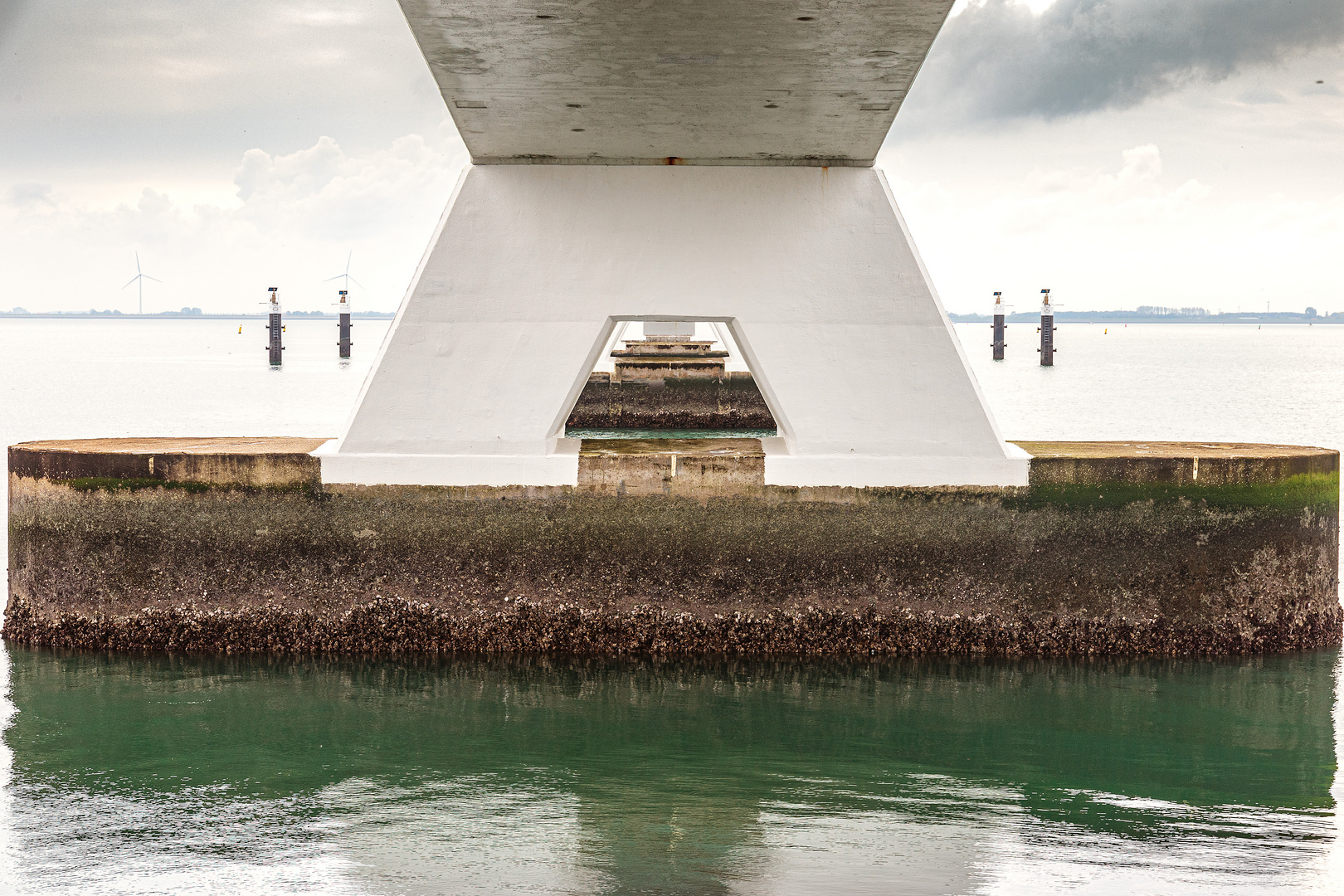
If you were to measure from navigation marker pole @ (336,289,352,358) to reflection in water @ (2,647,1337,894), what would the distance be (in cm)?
5622

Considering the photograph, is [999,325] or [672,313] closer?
[672,313]

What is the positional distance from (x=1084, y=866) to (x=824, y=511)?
3.85 metres

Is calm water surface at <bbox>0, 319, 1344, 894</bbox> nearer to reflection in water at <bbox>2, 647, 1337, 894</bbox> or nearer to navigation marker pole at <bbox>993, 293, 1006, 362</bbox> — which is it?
reflection in water at <bbox>2, 647, 1337, 894</bbox>

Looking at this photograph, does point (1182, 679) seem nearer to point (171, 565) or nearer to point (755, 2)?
point (755, 2)

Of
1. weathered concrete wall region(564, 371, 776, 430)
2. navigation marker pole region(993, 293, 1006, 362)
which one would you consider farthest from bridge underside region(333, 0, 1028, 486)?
navigation marker pole region(993, 293, 1006, 362)

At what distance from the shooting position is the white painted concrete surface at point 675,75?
6.40 metres

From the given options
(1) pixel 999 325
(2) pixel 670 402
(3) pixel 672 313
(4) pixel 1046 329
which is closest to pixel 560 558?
(3) pixel 672 313

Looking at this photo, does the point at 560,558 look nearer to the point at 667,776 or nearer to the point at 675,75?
the point at 667,776

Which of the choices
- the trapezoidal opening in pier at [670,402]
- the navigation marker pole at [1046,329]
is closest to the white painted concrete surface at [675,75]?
the trapezoidal opening in pier at [670,402]

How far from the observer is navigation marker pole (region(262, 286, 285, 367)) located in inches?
2432

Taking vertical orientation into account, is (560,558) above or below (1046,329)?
below

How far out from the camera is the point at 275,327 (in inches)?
2557

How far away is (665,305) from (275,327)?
59.5 meters

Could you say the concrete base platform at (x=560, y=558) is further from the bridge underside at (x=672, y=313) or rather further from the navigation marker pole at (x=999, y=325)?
the navigation marker pole at (x=999, y=325)
